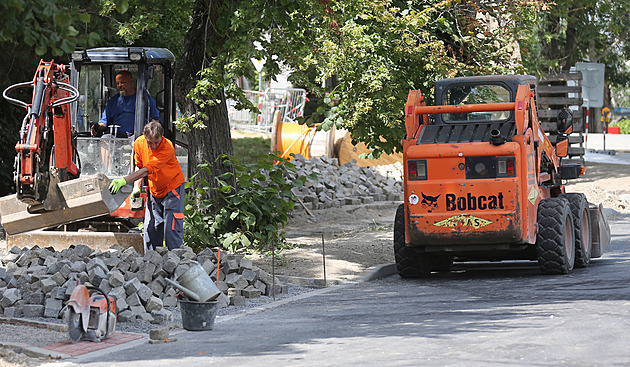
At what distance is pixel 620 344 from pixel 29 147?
22.3ft

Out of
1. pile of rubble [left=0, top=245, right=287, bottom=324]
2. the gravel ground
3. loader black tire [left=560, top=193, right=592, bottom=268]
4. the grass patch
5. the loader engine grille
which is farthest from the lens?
the grass patch

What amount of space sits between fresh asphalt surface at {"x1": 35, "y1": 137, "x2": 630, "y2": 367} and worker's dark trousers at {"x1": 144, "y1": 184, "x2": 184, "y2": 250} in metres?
1.97

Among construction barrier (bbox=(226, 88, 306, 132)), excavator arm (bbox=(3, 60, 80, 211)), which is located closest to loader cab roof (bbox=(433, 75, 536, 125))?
excavator arm (bbox=(3, 60, 80, 211))

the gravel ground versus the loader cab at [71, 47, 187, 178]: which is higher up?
the loader cab at [71, 47, 187, 178]

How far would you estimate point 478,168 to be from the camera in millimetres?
10289

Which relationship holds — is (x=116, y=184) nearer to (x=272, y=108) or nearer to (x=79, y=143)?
(x=79, y=143)

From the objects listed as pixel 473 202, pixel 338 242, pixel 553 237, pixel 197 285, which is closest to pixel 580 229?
pixel 553 237

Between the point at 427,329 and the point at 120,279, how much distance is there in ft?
10.4

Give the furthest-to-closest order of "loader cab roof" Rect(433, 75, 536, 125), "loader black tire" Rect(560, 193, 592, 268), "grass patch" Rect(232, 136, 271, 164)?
"grass patch" Rect(232, 136, 271, 164)
"loader black tire" Rect(560, 193, 592, 268)
"loader cab roof" Rect(433, 75, 536, 125)

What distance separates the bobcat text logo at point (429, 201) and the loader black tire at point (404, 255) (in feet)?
2.46

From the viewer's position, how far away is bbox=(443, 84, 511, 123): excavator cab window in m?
11.1

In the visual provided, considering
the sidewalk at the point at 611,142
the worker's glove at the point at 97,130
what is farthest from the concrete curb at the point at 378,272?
the sidewalk at the point at 611,142

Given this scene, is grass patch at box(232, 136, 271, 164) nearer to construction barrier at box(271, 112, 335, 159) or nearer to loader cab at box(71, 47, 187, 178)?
construction barrier at box(271, 112, 335, 159)

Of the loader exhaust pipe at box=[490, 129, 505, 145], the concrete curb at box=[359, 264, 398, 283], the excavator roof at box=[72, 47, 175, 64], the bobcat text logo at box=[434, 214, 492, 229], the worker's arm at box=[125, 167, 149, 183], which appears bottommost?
the concrete curb at box=[359, 264, 398, 283]
